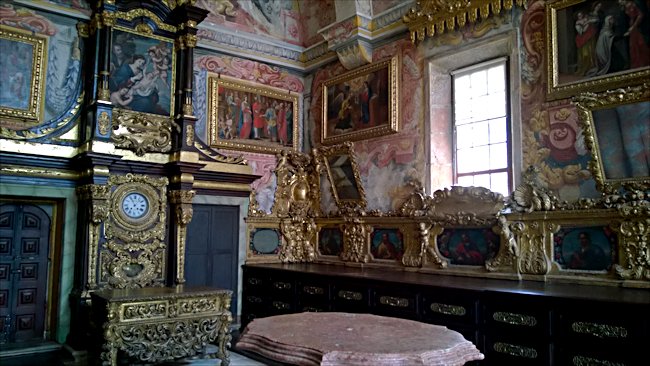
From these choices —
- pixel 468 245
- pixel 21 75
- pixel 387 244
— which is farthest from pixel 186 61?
pixel 468 245

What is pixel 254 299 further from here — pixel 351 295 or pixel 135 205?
pixel 135 205

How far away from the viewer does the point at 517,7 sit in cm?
674

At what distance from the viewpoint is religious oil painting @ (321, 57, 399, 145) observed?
8.41 metres

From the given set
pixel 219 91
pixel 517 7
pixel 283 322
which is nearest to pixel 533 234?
pixel 517 7

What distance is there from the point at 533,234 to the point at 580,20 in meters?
2.60

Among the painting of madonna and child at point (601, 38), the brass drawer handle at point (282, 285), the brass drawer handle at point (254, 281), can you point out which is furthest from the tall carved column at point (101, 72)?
the painting of madonna and child at point (601, 38)

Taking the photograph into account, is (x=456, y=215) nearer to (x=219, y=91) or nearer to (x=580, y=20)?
(x=580, y=20)

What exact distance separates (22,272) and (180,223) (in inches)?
88.7

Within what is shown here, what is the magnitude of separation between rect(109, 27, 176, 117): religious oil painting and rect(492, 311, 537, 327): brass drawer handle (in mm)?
5808

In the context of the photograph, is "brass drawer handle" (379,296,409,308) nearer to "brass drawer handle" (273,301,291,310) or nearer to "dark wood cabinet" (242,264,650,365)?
"dark wood cabinet" (242,264,650,365)

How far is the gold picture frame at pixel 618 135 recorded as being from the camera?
209 inches

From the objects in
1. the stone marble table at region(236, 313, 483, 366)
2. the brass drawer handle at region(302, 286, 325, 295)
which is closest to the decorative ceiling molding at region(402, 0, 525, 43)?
the brass drawer handle at region(302, 286, 325, 295)

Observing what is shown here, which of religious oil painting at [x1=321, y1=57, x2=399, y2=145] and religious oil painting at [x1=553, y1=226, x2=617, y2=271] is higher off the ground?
religious oil painting at [x1=321, y1=57, x2=399, y2=145]

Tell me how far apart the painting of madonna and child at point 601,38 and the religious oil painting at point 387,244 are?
3.30m
